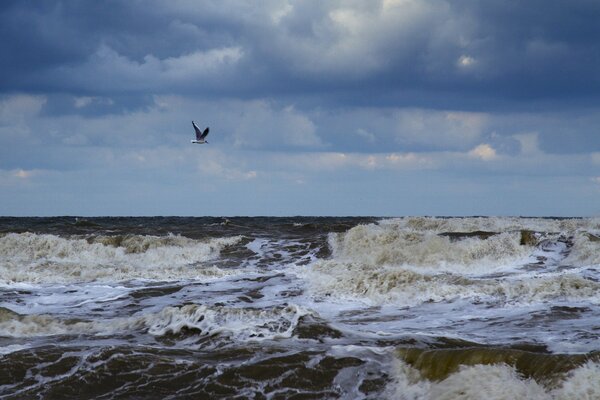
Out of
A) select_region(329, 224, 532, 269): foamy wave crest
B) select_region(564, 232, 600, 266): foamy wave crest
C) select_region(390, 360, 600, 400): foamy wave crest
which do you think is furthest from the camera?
select_region(329, 224, 532, 269): foamy wave crest

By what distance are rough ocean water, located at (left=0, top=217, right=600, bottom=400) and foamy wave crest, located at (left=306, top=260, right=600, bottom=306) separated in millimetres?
43

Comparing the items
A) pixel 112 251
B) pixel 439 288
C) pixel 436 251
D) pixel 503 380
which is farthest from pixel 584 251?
pixel 112 251

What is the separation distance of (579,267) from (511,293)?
631cm

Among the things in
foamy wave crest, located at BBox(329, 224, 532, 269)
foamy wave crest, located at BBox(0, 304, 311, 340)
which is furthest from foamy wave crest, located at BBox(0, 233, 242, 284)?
foamy wave crest, located at BBox(0, 304, 311, 340)

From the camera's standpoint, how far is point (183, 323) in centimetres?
1016

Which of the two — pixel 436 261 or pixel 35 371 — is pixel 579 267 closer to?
pixel 436 261

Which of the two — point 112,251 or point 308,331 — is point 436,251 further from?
point 112,251

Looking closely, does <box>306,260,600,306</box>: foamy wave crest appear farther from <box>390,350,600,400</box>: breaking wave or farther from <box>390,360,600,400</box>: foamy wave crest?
<box>390,360,600,400</box>: foamy wave crest

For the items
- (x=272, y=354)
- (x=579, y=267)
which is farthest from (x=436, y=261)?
(x=272, y=354)

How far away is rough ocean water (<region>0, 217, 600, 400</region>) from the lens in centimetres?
698

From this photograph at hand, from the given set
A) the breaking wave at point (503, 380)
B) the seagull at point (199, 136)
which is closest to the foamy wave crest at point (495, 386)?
the breaking wave at point (503, 380)

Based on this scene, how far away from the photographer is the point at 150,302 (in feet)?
45.2

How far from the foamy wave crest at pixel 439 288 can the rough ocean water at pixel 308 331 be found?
4 cm

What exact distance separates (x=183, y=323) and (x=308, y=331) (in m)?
2.09
